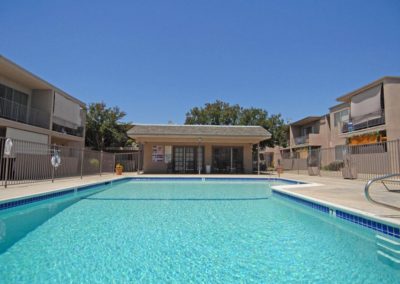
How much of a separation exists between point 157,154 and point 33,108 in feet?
30.0

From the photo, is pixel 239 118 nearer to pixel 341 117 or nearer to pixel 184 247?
pixel 341 117

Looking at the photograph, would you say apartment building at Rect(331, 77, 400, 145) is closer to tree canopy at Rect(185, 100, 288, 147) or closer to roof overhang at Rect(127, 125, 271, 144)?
roof overhang at Rect(127, 125, 271, 144)

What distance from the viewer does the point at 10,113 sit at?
535 inches

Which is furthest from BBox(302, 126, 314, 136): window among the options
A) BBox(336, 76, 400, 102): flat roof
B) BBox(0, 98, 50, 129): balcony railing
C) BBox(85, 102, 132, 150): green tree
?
BBox(0, 98, 50, 129): balcony railing

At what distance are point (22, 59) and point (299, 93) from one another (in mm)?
21233

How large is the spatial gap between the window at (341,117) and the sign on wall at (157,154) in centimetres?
1770

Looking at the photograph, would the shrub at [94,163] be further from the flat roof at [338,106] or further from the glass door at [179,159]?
the flat roof at [338,106]

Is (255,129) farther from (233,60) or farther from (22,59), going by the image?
(22,59)

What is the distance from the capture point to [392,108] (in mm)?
16250

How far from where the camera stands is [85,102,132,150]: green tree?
87.4 feet

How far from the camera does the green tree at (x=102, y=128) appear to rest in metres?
26.6

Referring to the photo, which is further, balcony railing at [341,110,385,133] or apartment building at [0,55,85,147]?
balcony railing at [341,110,385,133]

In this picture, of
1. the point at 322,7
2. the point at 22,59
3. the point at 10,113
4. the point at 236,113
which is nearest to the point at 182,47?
the point at 322,7

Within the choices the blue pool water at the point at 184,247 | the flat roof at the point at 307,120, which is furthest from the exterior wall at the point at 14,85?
the flat roof at the point at 307,120
